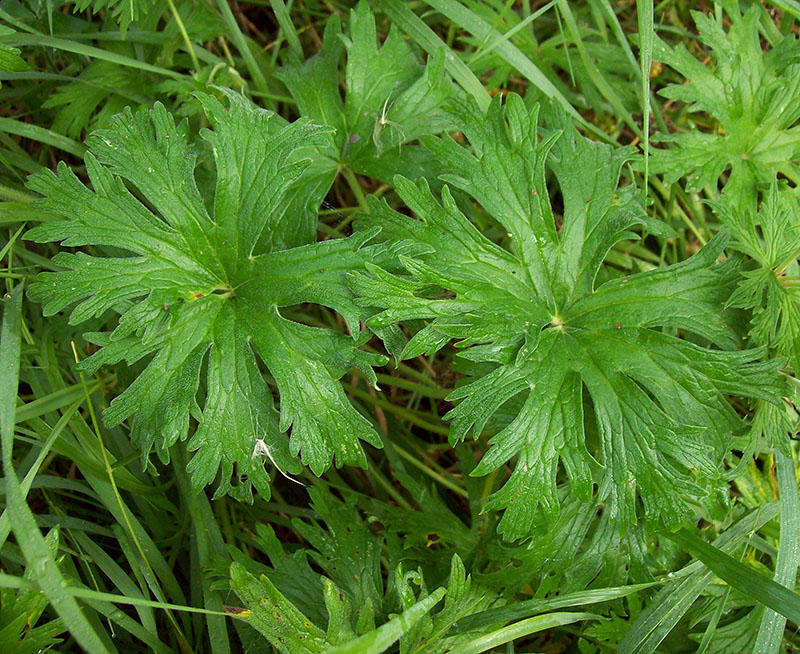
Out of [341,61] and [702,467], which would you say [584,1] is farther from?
[702,467]

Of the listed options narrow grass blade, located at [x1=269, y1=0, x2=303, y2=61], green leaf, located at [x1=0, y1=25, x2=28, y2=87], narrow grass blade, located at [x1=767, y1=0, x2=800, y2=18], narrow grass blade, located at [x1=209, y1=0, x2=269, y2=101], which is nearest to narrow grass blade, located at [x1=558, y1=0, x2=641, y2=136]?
narrow grass blade, located at [x1=767, y1=0, x2=800, y2=18]

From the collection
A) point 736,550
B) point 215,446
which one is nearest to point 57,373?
point 215,446

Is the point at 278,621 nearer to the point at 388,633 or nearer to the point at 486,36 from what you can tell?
the point at 388,633

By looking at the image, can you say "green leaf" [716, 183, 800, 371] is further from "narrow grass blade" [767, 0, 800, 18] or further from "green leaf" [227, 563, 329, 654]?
"green leaf" [227, 563, 329, 654]

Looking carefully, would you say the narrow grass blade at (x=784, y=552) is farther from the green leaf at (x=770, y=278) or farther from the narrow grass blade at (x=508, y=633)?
the narrow grass blade at (x=508, y=633)

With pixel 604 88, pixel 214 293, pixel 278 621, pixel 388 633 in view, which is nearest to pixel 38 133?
pixel 214 293

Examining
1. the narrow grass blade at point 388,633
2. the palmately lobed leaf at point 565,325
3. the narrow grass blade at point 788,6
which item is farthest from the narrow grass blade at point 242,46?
the narrow grass blade at point 388,633
